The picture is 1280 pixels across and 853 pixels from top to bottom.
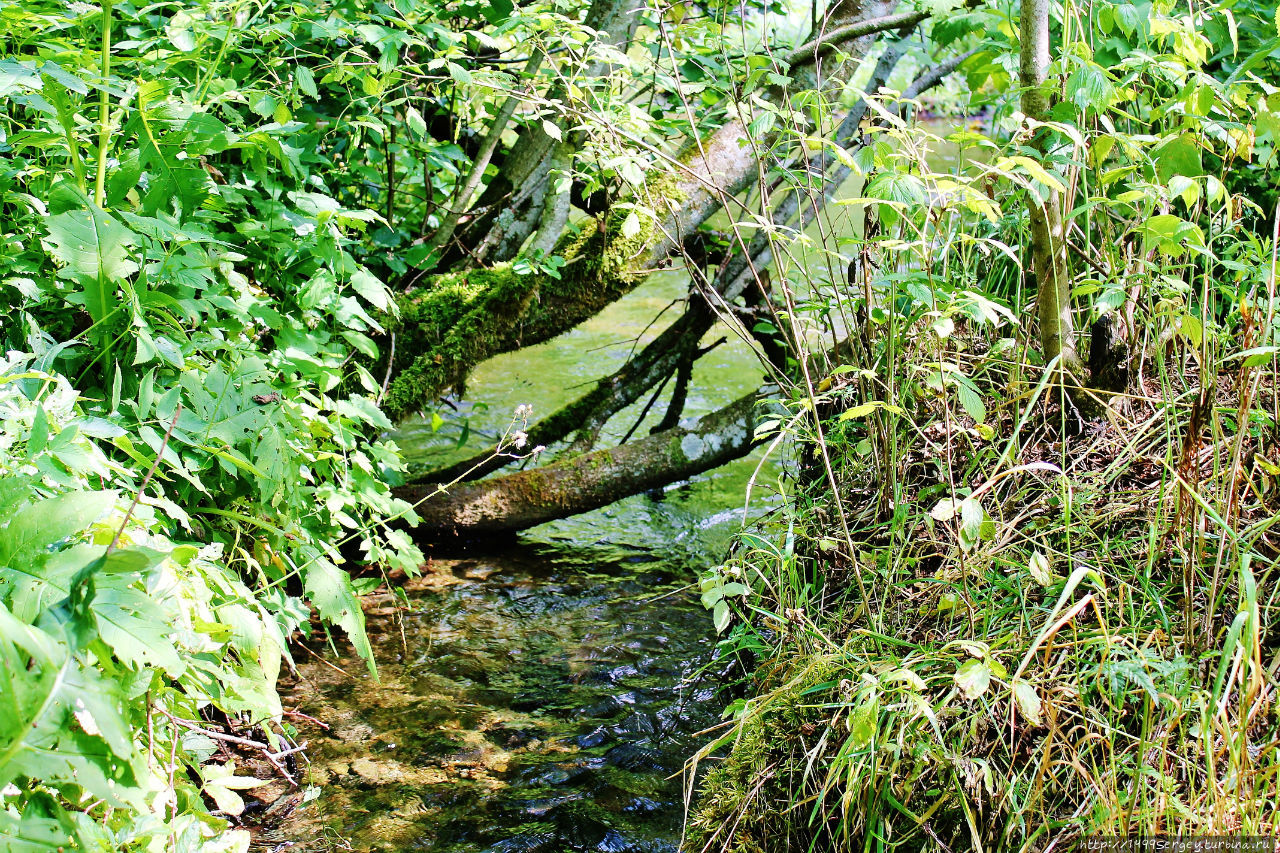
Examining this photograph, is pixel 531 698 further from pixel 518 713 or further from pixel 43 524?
pixel 43 524

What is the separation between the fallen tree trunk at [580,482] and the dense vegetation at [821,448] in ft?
1.25

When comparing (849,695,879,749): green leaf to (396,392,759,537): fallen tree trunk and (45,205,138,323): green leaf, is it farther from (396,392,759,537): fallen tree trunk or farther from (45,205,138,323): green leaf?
(396,392,759,537): fallen tree trunk

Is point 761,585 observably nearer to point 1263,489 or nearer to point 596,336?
point 1263,489

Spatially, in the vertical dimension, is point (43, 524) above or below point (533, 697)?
above

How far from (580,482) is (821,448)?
5.74ft

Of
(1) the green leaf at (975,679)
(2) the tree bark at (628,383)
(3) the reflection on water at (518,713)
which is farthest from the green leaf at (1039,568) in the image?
(2) the tree bark at (628,383)

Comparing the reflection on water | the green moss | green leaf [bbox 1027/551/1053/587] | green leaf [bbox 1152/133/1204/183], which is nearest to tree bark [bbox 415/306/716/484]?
the green moss

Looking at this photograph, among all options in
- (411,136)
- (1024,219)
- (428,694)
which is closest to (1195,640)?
(1024,219)

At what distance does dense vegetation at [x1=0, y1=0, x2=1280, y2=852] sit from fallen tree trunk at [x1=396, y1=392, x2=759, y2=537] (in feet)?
1.25

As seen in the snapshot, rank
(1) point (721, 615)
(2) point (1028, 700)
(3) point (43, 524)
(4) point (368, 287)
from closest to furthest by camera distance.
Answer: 1. (3) point (43, 524)
2. (2) point (1028, 700)
3. (1) point (721, 615)
4. (4) point (368, 287)

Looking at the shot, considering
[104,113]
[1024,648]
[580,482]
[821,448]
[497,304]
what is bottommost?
[580,482]

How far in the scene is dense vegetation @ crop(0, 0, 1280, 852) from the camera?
1559mm

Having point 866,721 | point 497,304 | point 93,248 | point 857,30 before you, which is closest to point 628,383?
point 497,304

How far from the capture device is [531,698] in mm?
2877
